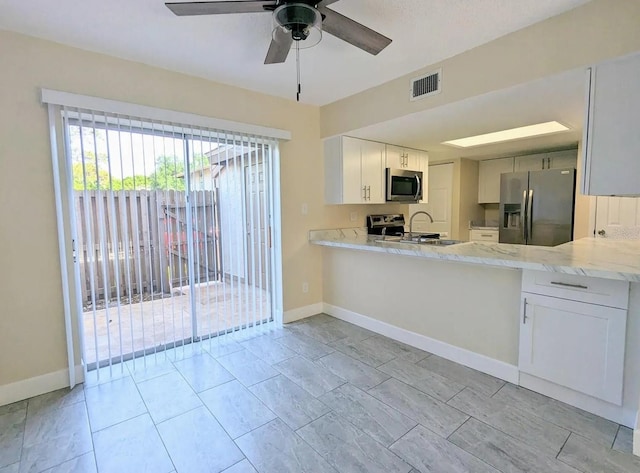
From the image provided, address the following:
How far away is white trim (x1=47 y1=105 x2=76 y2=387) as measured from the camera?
218cm

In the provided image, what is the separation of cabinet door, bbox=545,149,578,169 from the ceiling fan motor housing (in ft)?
13.9

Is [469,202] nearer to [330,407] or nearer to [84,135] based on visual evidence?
[330,407]

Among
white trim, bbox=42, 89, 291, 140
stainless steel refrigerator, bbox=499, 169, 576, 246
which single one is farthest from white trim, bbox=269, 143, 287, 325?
stainless steel refrigerator, bbox=499, 169, 576, 246

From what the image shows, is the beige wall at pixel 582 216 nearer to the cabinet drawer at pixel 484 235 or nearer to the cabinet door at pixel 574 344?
the cabinet drawer at pixel 484 235

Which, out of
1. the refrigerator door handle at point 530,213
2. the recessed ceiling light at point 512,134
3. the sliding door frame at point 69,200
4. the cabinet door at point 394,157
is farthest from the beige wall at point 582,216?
the sliding door frame at point 69,200

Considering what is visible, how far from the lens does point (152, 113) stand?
2521 mm

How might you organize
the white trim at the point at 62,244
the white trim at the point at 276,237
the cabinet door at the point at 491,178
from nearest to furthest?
the white trim at the point at 62,244 < the white trim at the point at 276,237 < the cabinet door at the point at 491,178

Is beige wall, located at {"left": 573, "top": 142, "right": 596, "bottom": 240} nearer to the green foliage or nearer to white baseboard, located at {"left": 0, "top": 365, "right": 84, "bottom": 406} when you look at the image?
the green foliage

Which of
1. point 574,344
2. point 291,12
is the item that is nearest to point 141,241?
point 291,12

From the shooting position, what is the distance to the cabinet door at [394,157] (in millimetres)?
3854

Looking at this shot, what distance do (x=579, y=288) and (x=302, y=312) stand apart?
8.52 ft

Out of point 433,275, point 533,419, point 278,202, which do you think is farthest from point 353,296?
point 533,419

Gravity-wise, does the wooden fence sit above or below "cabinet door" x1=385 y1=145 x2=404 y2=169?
below

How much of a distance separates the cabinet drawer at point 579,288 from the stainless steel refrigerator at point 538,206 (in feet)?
7.91
